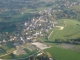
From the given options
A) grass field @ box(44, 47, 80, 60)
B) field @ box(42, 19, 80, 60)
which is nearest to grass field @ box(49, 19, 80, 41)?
field @ box(42, 19, 80, 60)

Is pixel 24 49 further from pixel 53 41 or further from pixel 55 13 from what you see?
pixel 55 13

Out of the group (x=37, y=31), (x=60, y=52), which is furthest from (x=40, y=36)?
(x=60, y=52)

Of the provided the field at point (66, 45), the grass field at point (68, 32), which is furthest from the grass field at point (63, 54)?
the grass field at point (68, 32)

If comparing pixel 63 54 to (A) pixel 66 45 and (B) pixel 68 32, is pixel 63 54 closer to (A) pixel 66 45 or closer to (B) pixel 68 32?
(A) pixel 66 45

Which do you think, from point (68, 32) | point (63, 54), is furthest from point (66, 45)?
point (68, 32)

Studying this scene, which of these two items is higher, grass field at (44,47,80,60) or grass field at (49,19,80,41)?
grass field at (49,19,80,41)

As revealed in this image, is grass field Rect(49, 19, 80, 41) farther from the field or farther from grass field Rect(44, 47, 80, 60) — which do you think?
grass field Rect(44, 47, 80, 60)

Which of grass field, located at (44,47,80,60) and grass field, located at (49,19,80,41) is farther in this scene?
grass field, located at (49,19,80,41)
